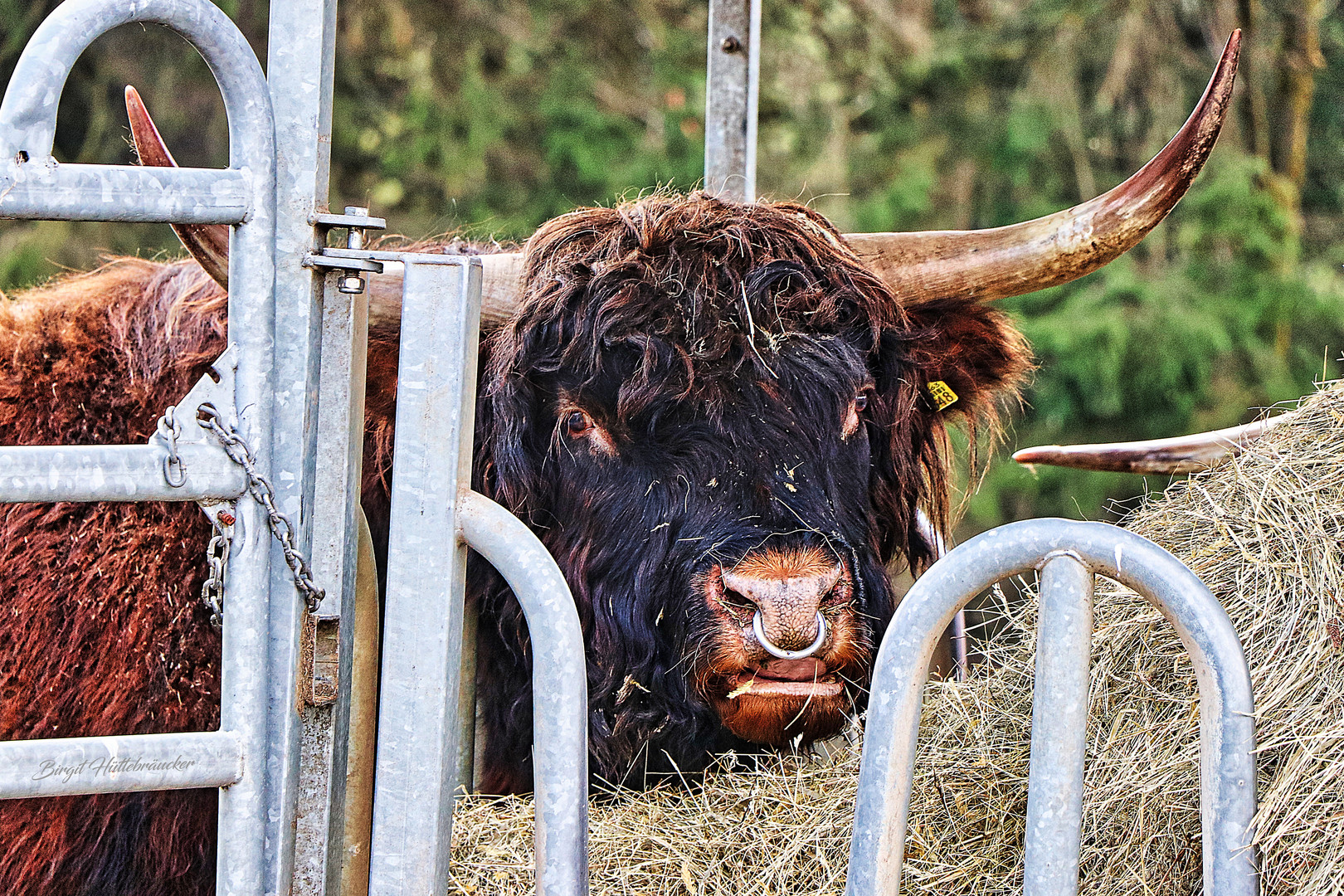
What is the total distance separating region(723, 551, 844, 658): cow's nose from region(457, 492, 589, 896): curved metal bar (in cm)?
69

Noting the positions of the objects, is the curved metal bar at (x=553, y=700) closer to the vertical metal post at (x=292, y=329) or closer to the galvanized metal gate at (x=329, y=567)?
the galvanized metal gate at (x=329, y=567)

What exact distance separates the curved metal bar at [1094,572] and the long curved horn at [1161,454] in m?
0.91

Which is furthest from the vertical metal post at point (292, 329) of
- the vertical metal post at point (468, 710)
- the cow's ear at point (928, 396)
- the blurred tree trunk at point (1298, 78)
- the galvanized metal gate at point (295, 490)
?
the blurred tree trunk at point (1298, 78)

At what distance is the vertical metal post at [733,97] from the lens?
131 inches

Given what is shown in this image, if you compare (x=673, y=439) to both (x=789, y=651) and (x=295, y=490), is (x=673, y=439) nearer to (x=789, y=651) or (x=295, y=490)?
(x=789, y=651)

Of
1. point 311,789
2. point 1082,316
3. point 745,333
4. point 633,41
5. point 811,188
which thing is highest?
point 633,41

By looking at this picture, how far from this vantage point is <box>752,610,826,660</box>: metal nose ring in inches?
78.7

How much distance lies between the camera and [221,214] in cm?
133

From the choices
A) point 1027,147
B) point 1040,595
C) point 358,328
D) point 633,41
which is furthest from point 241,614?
point 633,41

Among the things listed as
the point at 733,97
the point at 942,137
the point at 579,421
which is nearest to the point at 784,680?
the point at 579,421

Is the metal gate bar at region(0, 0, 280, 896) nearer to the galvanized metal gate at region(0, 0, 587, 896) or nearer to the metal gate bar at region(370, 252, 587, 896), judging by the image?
the galvanized metal gate at region(0, 0, 587, 896)

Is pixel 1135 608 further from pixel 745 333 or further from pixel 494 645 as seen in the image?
pixel 494 645

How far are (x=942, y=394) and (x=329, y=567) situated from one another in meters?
1.94

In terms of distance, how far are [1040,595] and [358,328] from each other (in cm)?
87
